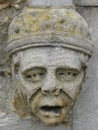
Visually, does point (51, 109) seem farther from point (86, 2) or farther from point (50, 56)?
point (86, 2)

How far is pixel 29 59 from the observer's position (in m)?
1.61

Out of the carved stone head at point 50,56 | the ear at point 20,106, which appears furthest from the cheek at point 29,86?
the ear at point 20,106

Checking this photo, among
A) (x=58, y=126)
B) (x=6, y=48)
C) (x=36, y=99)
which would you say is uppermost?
(x=6, y=48)

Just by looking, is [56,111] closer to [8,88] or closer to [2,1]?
[8,88]

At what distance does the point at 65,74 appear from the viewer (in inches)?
63.7

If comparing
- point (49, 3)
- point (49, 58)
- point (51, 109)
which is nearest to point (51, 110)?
point (51, 109)

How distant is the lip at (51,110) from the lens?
63.9 inches

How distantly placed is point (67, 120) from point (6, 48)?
0.84 feet

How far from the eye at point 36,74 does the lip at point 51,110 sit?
7 cm

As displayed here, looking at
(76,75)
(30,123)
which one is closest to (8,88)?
(30,123)

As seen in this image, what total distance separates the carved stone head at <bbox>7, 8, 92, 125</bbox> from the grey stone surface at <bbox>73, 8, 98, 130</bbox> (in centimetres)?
9

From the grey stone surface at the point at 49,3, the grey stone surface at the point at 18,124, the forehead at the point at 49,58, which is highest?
the grey stone surface at the point at 49,3

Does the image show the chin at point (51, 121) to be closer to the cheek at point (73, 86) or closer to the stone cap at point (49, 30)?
the cheek at point (73, 86)

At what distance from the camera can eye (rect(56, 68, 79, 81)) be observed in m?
1.61
